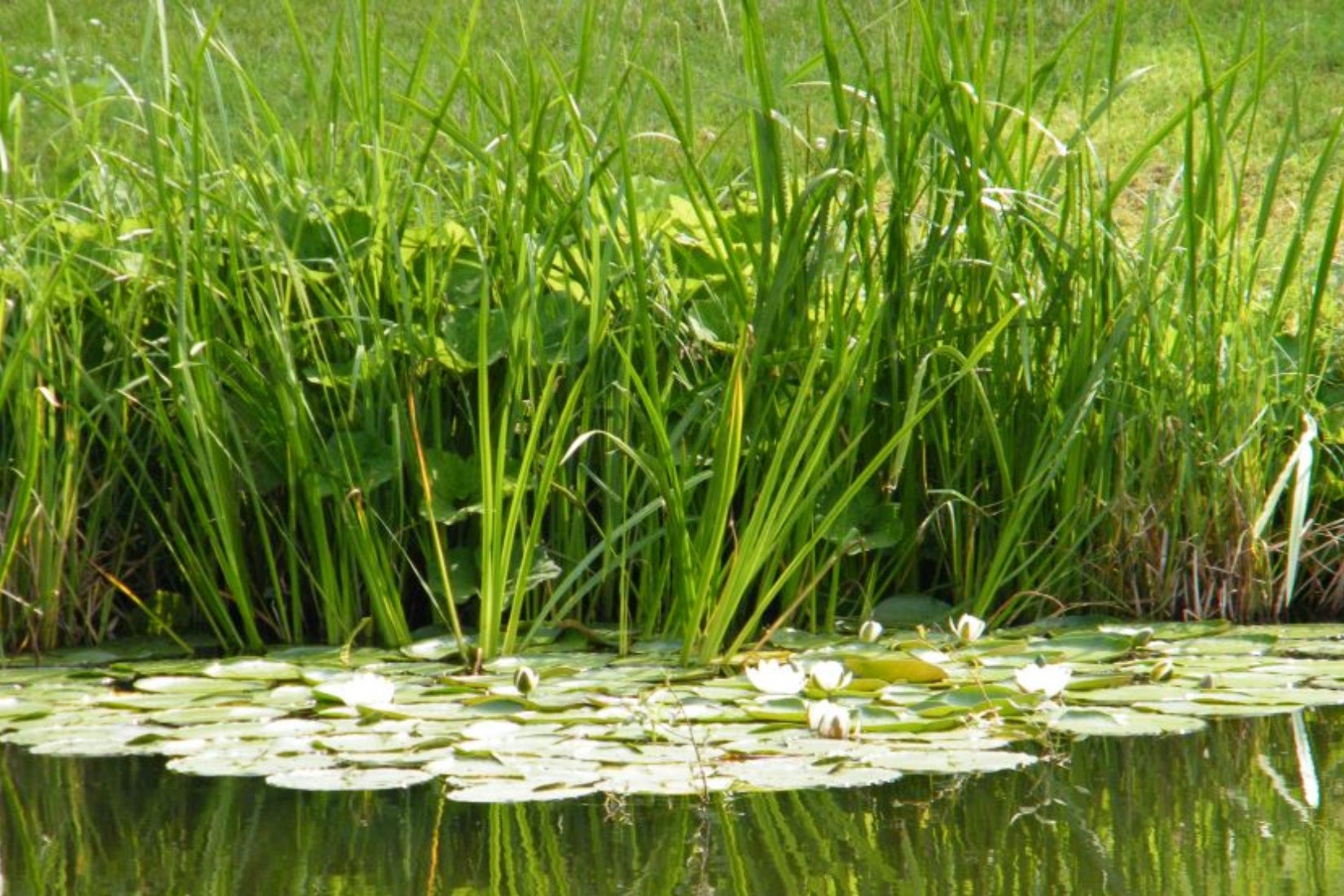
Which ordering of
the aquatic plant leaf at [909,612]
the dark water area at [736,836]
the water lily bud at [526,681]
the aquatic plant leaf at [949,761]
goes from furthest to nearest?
the aquatic plant leaf at [909,612] < the water lily bud at [526,681] < the aquatic plant leaf at [949,761] < the dark water area at [736,836]

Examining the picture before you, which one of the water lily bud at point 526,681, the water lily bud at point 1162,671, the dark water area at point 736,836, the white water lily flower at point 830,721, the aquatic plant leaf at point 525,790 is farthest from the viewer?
the water lily bud at point 1162,671

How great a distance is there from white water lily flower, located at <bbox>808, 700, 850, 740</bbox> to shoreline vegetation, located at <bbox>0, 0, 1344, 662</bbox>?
48 cm

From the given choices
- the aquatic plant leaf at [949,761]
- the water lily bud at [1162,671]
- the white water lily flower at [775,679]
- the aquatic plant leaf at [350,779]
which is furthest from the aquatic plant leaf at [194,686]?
the water lily bud at [1162,671]

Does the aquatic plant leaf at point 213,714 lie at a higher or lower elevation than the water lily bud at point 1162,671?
higher

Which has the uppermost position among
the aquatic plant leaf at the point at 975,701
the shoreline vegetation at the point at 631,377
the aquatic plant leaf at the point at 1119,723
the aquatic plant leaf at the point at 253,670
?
the shoreline vegetation at the point at 631,377

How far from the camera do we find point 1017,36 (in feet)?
23.7

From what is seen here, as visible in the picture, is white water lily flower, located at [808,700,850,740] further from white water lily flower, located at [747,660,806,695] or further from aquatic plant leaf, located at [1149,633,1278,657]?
aquatic plant leaf, located at [1149,633,1278,657]

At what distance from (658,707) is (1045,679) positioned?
51 centimetres

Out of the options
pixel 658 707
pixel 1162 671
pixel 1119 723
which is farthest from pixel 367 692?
pixel 1162 671

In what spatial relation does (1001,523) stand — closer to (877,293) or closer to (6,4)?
(877,293)

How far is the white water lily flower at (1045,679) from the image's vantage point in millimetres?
2119

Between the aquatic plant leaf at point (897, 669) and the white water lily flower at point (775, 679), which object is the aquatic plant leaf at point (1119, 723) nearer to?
the aquatic plant leaf at point (897, 669)

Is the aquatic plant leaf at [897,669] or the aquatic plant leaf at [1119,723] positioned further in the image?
the aquatic plant leaf at [897,669]

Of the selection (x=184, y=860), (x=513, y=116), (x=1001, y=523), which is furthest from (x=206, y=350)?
(x=1001, y=523)
